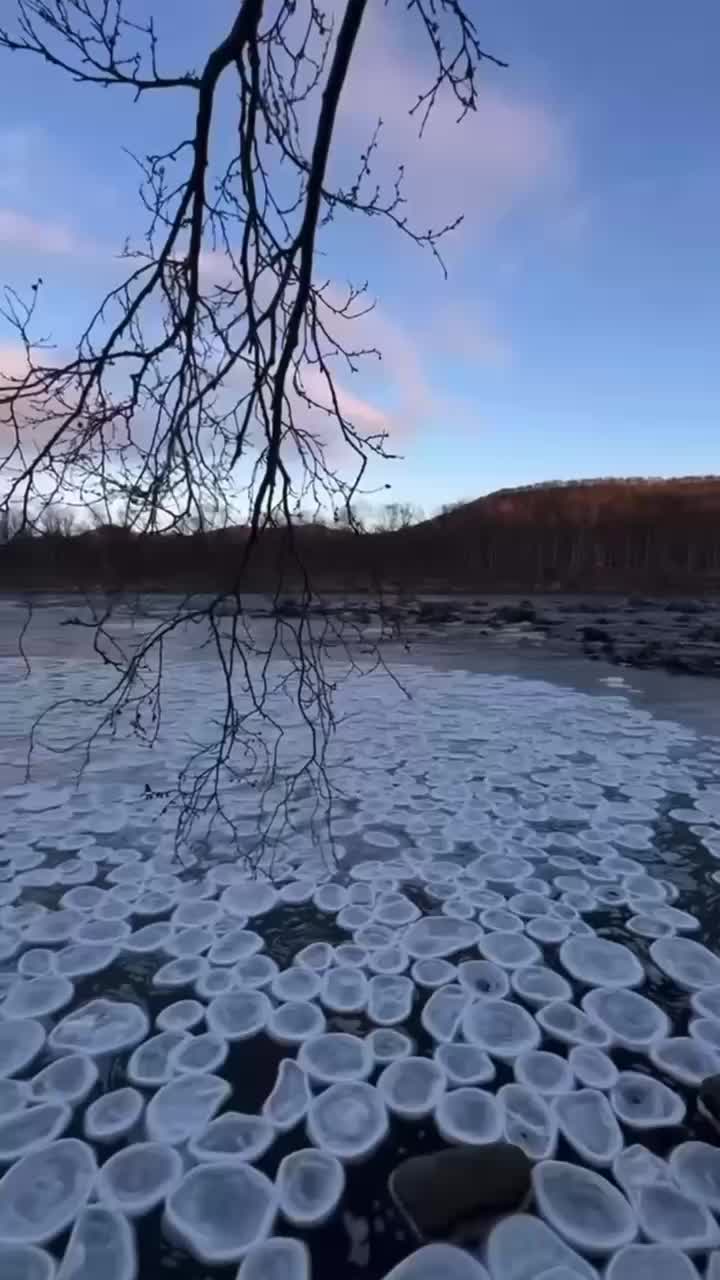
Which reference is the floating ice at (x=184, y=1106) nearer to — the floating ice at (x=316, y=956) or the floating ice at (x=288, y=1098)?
the floating ice at (x=288, y=1098)

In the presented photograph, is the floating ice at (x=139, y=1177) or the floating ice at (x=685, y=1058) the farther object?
the floating ice at (x=685, y=1058)

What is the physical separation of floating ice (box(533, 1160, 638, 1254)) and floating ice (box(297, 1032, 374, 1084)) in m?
0.54

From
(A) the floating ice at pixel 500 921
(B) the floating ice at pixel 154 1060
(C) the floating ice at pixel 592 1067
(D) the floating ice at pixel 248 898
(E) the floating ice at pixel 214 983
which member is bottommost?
(A) the floating ice at pixel 500 921

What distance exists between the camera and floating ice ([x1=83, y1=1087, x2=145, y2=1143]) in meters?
1.86

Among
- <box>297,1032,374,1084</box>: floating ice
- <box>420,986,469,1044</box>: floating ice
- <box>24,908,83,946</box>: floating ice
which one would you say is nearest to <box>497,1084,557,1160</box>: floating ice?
<box>420,986,469,1044</box>: floating ice

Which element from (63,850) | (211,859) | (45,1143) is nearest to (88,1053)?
(45,1143)

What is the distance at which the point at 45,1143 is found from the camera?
5.99 feet

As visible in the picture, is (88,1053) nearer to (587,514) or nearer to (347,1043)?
(347,1043)

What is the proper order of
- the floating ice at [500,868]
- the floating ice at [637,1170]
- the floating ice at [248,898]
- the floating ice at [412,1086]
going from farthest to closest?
the floating ice at [500,868], the floating ice at [248,898], the floating ice at [412,1086], the floating ice at [637,1170]

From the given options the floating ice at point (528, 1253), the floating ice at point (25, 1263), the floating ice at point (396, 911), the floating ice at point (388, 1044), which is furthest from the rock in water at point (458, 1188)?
the floating ice at point (396, 911)

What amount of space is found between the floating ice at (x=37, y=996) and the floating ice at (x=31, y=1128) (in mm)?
418

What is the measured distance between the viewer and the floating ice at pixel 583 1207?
1.60m

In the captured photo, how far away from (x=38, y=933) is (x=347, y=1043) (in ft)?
4.24

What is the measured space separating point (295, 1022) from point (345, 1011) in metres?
0.16
